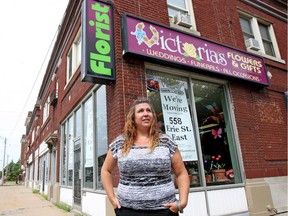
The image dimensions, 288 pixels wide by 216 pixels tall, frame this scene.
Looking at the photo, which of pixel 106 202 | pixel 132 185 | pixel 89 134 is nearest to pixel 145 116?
pixel 132 185

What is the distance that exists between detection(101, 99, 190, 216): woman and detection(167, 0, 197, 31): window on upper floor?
4.54 metres

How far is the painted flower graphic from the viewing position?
5.68 meters

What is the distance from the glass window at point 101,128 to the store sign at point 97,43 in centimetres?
88

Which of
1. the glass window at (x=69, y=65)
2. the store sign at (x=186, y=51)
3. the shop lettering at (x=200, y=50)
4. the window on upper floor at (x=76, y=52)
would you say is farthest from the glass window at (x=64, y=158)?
the shop lettering at (x=200, y=50)

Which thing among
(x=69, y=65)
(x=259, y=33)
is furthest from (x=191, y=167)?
(x=69, y=65)

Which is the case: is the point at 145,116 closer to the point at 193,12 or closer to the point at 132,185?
the point at 132,185

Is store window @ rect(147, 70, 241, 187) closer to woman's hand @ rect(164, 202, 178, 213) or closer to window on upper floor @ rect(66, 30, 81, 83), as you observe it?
woman's hand @ rect(164, 202, 178, 213)

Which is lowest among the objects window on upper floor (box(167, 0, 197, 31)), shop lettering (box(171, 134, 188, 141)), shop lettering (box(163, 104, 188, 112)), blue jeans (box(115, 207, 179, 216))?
blue jeans (box(115, 207, 179, 216))

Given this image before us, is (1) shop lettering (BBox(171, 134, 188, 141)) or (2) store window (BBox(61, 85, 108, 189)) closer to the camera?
(1) shop lettering (BBox(171, 134, 188, 141))

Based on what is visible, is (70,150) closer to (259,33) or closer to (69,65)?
(69,65)

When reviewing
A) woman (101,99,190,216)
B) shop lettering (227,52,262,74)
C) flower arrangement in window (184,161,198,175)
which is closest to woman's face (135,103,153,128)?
woman (101,99,190,216)

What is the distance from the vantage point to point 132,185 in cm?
214

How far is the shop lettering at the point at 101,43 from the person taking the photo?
4.78 meters

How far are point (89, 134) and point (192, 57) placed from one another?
3.28m
